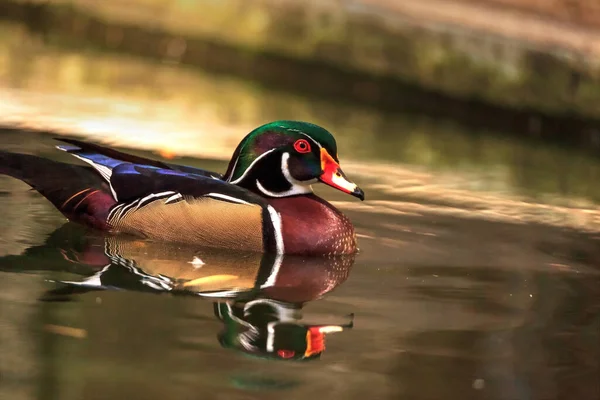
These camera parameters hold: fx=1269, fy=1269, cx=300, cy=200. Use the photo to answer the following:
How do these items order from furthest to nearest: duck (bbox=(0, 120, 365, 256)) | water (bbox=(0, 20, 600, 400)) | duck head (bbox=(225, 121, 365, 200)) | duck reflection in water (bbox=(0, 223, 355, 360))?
1. duck head (bbox=(225, 121, 365, 200))
2. duck (bbox=(0, 120, 365, 256))
3. duck reflection in water (bbox=(0, 223, 355, 360))
4. water (bbox=(0, 20, 600, 400))

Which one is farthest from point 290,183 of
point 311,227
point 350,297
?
point 350,297

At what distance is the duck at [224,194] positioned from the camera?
218 inches

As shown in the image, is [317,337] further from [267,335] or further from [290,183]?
[290,183]

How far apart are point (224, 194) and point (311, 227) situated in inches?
17.2

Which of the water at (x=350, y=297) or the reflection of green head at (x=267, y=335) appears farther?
the reflection of green head at (x=267, y=335)

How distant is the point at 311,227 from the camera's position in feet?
18.5

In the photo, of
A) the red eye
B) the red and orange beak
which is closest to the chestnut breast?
the red and orange beak

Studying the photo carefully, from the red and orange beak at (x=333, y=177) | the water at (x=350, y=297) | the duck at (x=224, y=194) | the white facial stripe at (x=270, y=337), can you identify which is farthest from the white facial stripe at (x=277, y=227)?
the white facial stripe at (x=270, y=337)

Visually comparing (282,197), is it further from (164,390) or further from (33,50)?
(33,50)

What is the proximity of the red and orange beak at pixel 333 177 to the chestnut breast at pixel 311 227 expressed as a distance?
0.11 metres

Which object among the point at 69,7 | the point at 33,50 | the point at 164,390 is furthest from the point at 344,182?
the point at 69,7

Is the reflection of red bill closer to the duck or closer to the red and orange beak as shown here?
the duck

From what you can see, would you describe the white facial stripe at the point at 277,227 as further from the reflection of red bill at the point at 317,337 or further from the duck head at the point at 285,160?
the reflection of red bill at the point at 317,337

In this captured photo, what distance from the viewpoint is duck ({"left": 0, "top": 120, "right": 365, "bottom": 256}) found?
18.1 feet
